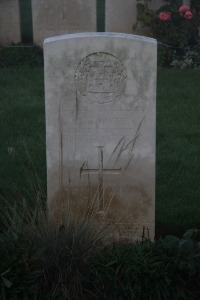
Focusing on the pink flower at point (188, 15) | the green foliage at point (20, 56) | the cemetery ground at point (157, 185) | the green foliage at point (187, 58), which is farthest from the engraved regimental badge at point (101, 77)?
the pink flower at point (188, 15)

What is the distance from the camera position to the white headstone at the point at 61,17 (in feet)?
40.2

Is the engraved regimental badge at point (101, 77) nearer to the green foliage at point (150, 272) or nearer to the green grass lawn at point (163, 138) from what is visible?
the green grass lawn at point (163, 138)

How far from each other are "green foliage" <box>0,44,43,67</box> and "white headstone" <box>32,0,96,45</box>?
0.41 metres

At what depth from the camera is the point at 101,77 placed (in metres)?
4.71

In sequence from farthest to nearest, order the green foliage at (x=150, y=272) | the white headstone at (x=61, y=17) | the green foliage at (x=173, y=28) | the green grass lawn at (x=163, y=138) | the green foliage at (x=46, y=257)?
the white headstone at (x=61, y=17) → the green foliage at (x=173, y=28) → the green grass lawn at (x=163, y=138) → the green foliage at (x=150, y=272) → the green foliage at (x=46, y=257)

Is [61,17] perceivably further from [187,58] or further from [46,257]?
[46,257]

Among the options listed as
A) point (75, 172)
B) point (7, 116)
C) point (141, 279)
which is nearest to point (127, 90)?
point (75, 172)

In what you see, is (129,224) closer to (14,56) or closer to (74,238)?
(74,238)

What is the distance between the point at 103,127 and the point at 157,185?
1524 millimetres

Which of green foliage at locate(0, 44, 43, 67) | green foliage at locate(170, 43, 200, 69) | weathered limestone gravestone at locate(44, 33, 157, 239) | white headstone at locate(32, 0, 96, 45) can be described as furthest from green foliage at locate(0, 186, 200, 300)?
white headstone at locate(32, 0, 96, 45)

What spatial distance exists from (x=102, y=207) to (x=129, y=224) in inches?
9.6

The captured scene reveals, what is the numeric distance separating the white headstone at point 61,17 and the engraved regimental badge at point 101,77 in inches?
308

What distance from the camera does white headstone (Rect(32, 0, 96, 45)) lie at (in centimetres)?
1226

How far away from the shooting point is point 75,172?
491 cm
